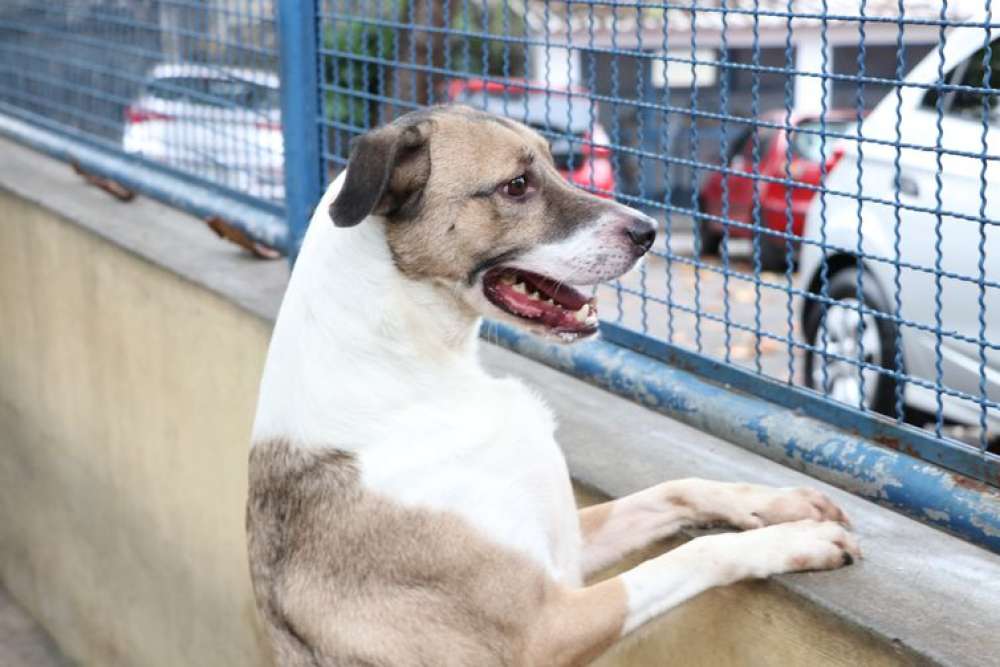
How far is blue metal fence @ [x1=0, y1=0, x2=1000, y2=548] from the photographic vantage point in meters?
2.96

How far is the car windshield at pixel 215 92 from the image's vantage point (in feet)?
16.8

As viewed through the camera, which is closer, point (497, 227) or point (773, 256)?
point (497, 227)

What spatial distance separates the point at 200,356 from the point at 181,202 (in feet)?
4.02

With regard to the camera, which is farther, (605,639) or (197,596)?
(197,596)

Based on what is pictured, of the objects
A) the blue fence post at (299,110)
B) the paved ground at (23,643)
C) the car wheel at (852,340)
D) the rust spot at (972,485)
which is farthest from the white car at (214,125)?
the rust spot at (972,485)

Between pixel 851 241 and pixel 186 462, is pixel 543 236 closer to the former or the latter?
pixel 186 462

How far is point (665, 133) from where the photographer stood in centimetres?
335

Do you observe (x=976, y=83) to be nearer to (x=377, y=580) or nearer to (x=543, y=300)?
(x=543, y=300)

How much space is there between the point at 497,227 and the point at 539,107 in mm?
3291

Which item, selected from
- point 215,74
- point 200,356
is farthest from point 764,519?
point 215,74

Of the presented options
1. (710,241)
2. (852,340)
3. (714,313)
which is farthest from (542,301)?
(710,241)

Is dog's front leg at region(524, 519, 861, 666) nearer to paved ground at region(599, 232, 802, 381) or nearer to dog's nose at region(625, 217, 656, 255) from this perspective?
dog's nose at region(625, 217, 656, 255)

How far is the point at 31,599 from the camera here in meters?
6.54

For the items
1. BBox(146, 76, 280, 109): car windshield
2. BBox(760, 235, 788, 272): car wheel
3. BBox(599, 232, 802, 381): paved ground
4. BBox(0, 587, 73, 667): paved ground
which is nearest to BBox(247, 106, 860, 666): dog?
BBox(146, 76, 280, 109): car windshield
